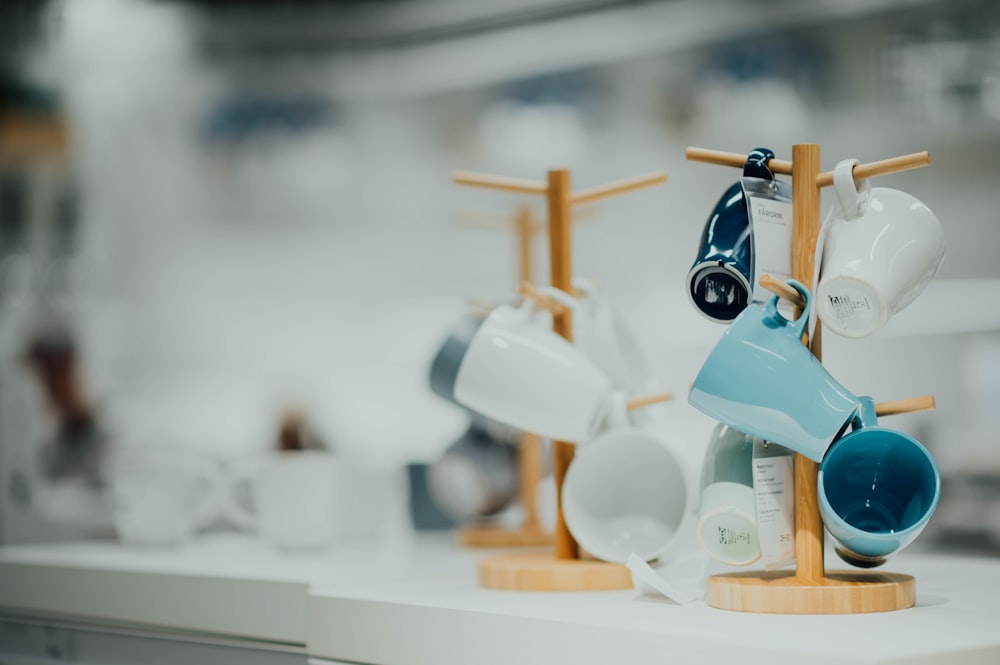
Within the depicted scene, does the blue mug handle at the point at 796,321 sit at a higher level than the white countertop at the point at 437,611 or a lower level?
higher

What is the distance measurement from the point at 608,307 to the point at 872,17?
131 centimetres

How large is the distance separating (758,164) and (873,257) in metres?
0.13

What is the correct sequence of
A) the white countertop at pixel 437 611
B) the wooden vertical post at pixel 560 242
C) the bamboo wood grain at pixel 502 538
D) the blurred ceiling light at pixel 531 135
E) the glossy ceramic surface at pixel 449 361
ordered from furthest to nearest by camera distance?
the blurred ceiling light at pixel 531 135
the bamboo wood grain at pixel 502 538
the glossy ceramic surface at pixel 449 361
the wooden vertical post at pixel 560 242
the white countertop at pixel 437 611

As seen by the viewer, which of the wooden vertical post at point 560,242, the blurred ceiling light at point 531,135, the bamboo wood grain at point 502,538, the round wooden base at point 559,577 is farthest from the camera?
the blurred ceiling light at point 531,135

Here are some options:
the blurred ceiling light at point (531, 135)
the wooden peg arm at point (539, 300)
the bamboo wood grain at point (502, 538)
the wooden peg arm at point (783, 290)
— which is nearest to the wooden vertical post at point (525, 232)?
the bamboo wood grain at point (502, 538)

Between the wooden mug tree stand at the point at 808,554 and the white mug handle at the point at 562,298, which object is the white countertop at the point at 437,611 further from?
the white mug handle at the point at 562,298

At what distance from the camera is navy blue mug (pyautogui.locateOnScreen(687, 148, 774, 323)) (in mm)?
868

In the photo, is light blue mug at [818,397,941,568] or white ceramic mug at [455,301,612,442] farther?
white ceramic mug at [455,301,612,442]

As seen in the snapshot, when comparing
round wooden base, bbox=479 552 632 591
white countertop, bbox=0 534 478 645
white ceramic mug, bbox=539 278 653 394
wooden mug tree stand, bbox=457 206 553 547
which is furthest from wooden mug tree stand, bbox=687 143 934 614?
wooden mug tree stand, bbox=457 206 553 547

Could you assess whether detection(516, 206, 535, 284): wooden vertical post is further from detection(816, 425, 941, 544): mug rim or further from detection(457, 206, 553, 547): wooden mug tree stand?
detection(816, 425, 941, 544): mug rim

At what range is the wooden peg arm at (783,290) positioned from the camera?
81 centimetres

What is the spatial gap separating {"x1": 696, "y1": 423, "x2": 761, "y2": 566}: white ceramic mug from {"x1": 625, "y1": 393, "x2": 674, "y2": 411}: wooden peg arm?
0.45ft

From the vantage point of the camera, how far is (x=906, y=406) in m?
0.83

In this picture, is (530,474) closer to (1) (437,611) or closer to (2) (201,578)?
(2) (201,578)
